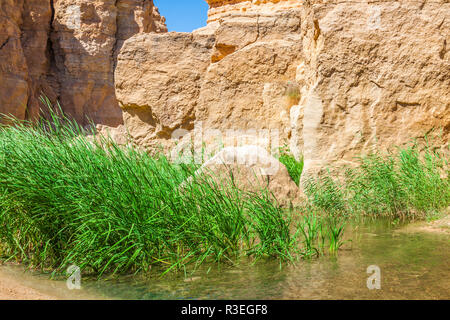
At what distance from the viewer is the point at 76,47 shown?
20172 millimetres

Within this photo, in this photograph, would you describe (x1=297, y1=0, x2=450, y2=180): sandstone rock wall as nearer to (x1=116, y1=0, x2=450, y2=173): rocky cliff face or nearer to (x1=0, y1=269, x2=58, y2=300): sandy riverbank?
(x1=116, y1=0, x2=450, y2=173): rocky cliff face

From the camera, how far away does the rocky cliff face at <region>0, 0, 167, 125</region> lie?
19359 millimetres

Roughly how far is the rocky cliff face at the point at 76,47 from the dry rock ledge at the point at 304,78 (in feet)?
33.6

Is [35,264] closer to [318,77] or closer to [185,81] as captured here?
[318,77]

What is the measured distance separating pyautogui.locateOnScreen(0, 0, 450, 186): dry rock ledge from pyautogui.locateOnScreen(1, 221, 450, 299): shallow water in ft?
7.51

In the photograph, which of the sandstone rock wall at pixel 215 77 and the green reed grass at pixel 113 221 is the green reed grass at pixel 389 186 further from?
the sandstone rock wall at pixel 215 77

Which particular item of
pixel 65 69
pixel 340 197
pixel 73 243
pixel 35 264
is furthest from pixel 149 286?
pixel 65 69

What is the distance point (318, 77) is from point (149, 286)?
3621 mm

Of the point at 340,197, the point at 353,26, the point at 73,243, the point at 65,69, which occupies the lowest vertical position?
the point at 73,243

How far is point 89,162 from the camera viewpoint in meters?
3.31

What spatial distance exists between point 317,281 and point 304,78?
4.46 m

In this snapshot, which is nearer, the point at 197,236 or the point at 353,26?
the point at 197,236

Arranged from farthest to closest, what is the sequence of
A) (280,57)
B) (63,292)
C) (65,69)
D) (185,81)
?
(65,69)
(185,81)
(280,57)
(63,292)
